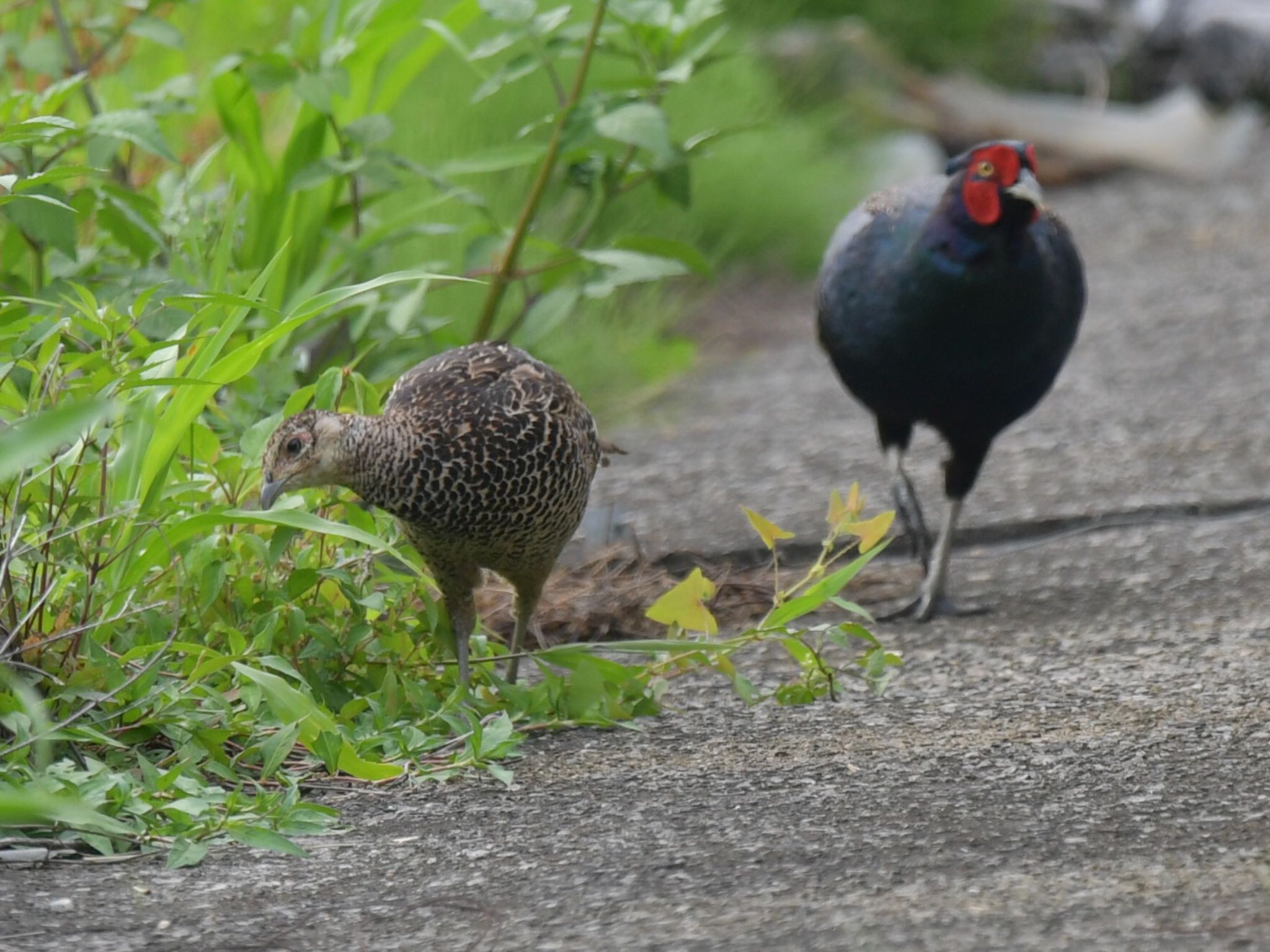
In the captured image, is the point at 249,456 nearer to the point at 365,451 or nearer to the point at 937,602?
the point at 365,451

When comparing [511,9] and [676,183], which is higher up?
[511,9]

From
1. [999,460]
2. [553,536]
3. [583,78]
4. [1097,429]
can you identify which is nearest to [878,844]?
[553,536]

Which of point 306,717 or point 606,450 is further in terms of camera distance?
point 606,450

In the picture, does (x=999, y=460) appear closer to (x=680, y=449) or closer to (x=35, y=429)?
(x=680, y=449)

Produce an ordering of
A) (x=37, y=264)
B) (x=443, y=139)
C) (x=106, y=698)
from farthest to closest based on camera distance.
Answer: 1. (x=443, y=139)
2. (x=37, y=264)
3. (x=106, y=698)

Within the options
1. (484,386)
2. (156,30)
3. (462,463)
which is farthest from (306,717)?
(156,30)

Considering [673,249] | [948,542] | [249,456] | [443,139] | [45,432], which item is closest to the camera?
[45,432]

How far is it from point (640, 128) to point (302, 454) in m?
1.21

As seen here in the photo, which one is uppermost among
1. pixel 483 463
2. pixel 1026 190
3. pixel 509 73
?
pixel 509 73

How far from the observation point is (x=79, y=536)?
287cm

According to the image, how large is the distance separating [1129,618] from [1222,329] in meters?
3.33

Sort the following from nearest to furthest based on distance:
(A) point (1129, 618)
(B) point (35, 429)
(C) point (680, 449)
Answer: (B) point (35, 429), (A) point (1129, 618), (C) point (680, 449)

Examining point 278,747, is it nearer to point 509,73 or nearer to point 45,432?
point 45,432

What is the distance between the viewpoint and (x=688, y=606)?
120 inches
